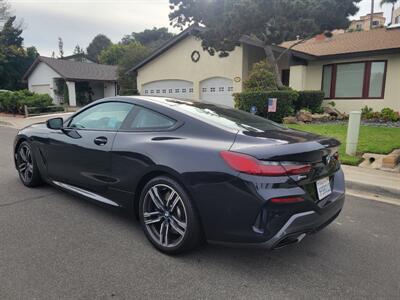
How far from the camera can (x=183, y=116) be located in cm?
330

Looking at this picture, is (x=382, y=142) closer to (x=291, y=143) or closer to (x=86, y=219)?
(x=291, y=143)

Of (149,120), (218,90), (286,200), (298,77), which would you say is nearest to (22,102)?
(218,90)

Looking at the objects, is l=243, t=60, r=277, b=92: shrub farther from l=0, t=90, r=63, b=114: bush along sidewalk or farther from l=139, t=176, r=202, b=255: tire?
l=0, t=90, r=63, b=114: bush along sidewalk

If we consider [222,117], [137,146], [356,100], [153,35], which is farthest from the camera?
[153,35]

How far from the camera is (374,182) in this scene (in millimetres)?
5336

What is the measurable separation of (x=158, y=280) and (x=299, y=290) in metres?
1.11

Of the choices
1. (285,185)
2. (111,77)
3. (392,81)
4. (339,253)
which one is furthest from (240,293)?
(111,77)

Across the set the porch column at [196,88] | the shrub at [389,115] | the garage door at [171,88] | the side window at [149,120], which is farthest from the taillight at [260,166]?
the garage door at [171,88]

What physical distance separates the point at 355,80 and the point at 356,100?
973mm

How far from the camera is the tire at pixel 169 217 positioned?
115 inches

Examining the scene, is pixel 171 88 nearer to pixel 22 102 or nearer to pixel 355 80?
pixel 22 102

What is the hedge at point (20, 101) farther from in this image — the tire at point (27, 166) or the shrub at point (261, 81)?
the tire at point (27, 166)

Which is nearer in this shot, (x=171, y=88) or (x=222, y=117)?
(x=222, y=117)

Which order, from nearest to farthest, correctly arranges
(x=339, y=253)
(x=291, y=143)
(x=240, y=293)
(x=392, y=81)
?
(x=240, y=293) → (x=291, y=143) → (x=339, y=253) → (x=392, y=81)
